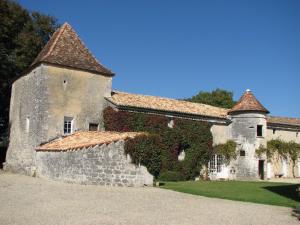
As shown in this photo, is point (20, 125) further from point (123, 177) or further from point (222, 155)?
point (222, 155)

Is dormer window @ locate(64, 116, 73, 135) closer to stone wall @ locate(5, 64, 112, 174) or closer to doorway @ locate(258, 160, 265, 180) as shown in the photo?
stone wall @ locate(5, 64, 112, 174)

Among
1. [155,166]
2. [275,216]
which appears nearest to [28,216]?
[275,216]

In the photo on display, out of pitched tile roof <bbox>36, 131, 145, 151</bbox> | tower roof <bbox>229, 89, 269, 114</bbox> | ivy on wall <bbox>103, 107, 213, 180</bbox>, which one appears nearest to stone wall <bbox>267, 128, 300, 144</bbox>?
tower roof <bbox>229, 89, 269, 114</bbox>

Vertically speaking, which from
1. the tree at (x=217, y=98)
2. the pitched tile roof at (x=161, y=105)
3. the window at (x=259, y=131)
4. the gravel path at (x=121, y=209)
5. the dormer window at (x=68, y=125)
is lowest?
the gravel path at (x=121, y=209)

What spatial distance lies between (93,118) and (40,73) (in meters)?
4.23

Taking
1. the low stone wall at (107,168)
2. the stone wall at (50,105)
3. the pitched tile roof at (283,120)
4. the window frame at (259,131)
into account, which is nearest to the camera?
the low stone wall at (107,168)

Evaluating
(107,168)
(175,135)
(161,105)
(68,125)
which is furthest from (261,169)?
(107,168)

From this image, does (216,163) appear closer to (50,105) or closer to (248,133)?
(248,133)

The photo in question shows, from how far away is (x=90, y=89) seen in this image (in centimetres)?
2377

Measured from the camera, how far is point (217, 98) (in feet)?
170

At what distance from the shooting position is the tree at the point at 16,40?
27.3m

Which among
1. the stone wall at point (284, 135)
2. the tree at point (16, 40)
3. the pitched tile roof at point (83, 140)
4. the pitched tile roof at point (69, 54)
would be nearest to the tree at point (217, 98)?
the stone wall at point (284, 135)

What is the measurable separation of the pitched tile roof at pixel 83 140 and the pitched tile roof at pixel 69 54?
4.34 m

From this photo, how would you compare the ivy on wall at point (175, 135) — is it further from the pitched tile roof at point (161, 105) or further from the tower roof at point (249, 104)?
the tower roof at point (249, 104)
